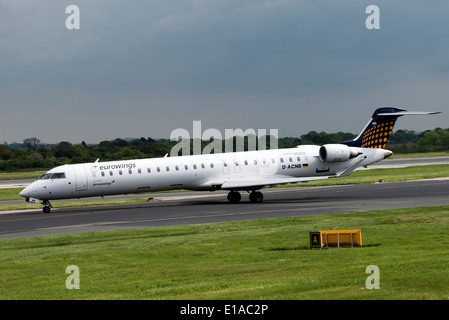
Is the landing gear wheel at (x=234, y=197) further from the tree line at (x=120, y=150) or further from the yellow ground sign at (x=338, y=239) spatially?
the tree line at (x=120, y=150)

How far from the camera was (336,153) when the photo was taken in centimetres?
4569

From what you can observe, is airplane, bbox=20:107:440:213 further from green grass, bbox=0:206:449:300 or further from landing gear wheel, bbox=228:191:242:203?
green grass, bbox=0:206:449:300

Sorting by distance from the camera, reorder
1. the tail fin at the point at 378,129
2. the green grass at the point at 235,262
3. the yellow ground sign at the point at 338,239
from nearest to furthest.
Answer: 1. the green grass at the point at 235,262
2. the yellow ground sign at the point at 338,239
3. the tail fin at the point at 378,129

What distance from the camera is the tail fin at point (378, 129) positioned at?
4834 cm

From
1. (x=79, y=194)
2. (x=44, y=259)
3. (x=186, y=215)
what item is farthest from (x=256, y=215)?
(x=44, y=259)

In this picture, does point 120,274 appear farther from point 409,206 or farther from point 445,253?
point 409,206

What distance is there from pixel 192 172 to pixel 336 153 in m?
9.88

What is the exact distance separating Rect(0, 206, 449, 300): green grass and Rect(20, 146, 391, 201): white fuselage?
12.1 meters

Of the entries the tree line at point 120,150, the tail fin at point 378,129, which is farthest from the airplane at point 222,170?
the tree line at point 120,150

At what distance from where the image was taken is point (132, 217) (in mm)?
36156

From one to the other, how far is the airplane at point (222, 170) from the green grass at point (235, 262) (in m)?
12.2

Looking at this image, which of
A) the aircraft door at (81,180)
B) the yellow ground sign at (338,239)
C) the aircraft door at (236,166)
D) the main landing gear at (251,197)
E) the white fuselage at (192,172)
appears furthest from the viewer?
the aircraft door at (236,166)
